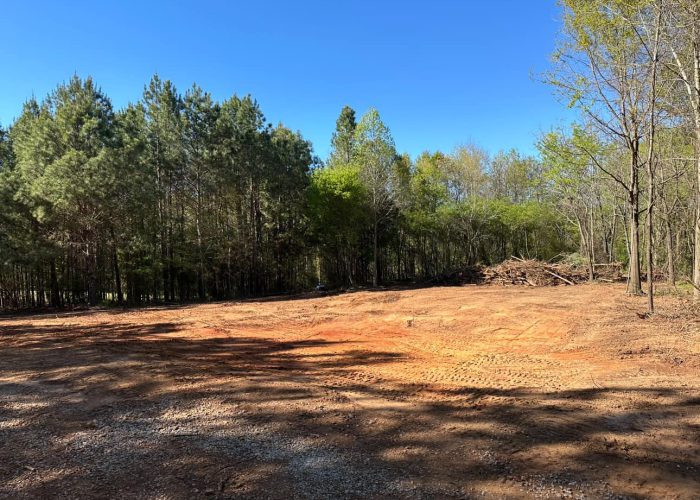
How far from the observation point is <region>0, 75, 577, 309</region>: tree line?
1988 cm

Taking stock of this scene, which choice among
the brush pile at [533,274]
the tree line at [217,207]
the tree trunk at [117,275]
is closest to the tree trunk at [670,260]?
the brush pile at [533,274]

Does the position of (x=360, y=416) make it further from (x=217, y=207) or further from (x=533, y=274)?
(x=217, y=207)

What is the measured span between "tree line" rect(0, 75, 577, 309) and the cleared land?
42.9ft

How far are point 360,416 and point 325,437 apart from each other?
2.08 ft

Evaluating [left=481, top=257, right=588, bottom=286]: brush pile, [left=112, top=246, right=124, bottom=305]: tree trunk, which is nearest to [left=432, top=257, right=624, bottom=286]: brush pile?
[left=481, top=257, right=588, bottom=286]: brush pile

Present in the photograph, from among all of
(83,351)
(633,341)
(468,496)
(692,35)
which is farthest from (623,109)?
(83,351)

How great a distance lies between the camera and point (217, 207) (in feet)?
88.6

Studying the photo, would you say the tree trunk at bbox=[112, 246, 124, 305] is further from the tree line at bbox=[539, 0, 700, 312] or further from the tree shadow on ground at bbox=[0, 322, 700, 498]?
the tree line at bbox=[539, 0, 700, 312]

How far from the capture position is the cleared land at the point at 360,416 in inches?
125

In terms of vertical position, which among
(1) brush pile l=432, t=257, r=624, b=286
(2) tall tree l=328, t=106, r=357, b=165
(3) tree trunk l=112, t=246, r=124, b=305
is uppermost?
(2) tall tree l=328, t=106, r=357, b=165

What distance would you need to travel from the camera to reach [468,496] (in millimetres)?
2936

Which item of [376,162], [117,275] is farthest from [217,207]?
[376,162]

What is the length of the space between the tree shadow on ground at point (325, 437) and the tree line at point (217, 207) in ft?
54.2

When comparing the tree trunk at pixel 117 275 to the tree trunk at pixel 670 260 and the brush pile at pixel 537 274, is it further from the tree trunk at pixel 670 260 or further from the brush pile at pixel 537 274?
the tree trunk at pixel 670 260
